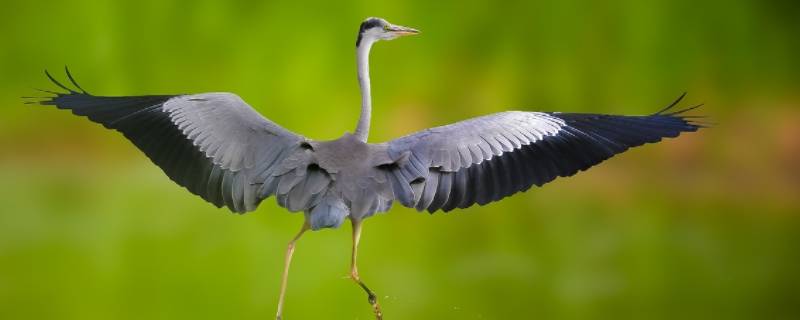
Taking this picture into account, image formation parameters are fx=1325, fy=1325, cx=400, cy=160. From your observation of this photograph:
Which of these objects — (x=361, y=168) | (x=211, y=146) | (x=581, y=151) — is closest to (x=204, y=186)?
(x=211, y=146)

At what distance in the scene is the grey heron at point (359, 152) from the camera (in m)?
4.41

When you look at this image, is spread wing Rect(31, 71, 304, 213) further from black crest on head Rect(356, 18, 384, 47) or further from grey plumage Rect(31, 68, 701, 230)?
black crest on head Rect(356, 18, 384, 47)

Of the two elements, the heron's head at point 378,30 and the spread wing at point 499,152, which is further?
the heron's head at point 378,30

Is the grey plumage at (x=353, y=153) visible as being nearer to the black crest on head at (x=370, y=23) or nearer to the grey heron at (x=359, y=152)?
the grey heron at (x=359, y=152)

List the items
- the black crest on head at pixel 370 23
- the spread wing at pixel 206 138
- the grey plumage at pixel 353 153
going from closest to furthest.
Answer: the grey plumage at pixel 353 153, the spread wing at pixel 206 138, the black crest on head at pixel 370 23

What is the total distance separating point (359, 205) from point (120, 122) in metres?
0.92

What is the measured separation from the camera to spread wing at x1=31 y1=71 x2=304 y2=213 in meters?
4.52

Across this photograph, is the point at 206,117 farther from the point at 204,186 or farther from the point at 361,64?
the point at 361,64

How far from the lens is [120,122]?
4609 millimetres

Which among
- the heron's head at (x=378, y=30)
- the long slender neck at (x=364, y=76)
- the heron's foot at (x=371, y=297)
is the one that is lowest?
the heron's foot at (x=371, y=297)

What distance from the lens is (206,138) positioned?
461cm

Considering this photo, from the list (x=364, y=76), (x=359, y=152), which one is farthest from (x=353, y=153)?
(x=364, y=76)

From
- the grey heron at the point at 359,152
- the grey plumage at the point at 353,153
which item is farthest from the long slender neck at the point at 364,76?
the grey plumage at the point at 353,153

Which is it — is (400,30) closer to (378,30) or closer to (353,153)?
(378,30)
